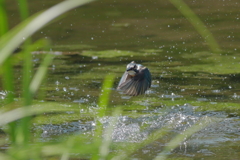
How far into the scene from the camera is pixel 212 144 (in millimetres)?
4102

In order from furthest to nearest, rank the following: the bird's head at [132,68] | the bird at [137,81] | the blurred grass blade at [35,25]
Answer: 1. the bird at [137,81]
2. the bird's head at [132,68]
3. the blurred grass blade at [35,25]

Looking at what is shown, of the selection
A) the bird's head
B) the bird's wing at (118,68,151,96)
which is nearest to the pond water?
the bird's wing at (118,68,151,96)

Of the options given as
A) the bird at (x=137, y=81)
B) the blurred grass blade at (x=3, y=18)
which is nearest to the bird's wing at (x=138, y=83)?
the bird at (x=137, y=81)

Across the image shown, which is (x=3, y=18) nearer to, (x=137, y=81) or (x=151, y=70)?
(x=137, y=81)

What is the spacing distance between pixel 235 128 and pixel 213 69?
110 inches

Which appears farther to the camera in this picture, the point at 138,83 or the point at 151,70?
the point at 151,70

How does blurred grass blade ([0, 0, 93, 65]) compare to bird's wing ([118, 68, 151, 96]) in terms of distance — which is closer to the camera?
blurred grass blade ([0, 0, 93, 65])

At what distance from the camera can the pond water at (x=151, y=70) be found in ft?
14.9

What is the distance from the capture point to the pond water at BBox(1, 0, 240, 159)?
4539mm

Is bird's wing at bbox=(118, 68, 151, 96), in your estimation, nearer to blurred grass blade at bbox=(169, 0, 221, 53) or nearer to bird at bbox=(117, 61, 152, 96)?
bird at bbox=(117, 61, 152, 96)

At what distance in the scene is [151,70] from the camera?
7.28 meters

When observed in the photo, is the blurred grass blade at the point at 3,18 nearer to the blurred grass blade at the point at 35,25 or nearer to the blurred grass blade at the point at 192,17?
the blurred grass blade at the point at 35,25

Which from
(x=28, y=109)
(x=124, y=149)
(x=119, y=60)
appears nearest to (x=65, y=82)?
(x=119, y=60)

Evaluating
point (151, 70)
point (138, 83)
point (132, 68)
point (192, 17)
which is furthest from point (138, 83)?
point (192, 17)
